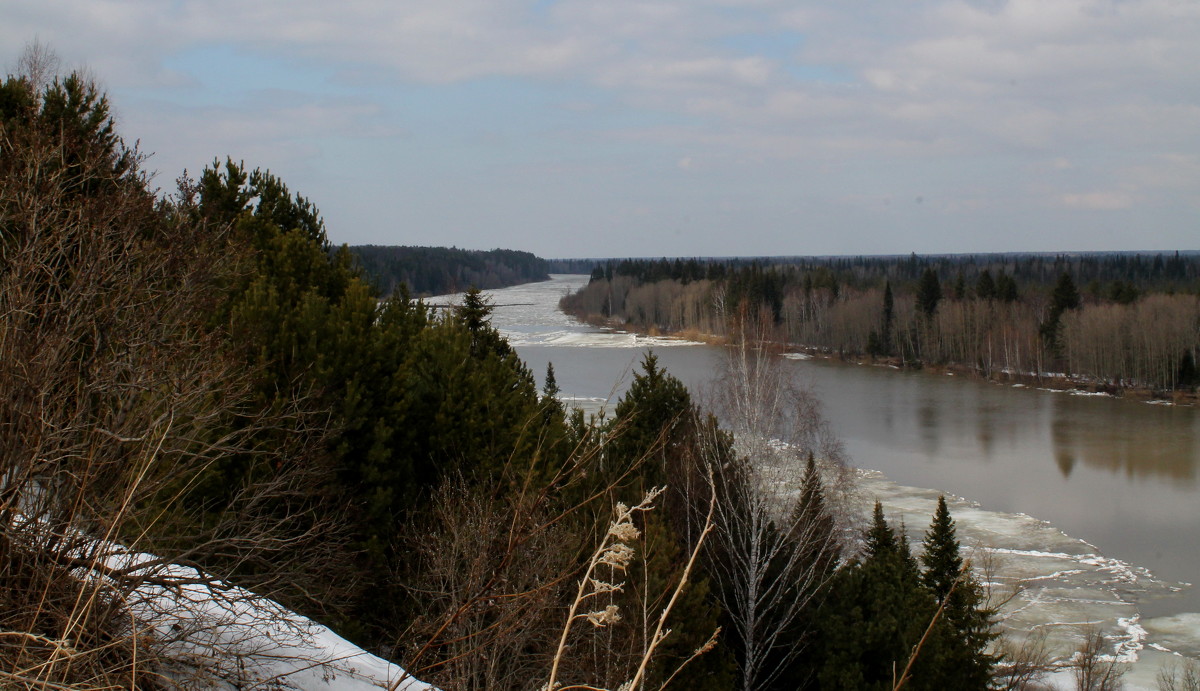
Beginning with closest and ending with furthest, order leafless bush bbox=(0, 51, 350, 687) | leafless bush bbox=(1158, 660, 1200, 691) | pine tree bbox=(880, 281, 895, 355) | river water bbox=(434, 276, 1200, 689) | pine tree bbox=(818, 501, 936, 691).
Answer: leafless bush bbox=(0, 51, 350, 687) < pine tree bbox=(818, 501, 936, 691) < leafless bush bbox=(1158, 660, 1200, 691) < river water bbox=(434, 276, 1200, 689) < pine tree bbox=(880, 281, 895, 355)

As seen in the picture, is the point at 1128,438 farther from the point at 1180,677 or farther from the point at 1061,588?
the point at 1180,677

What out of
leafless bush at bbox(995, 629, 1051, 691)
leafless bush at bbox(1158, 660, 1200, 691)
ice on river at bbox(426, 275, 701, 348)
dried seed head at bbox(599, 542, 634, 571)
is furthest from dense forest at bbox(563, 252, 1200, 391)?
dried seed head at bbox(599, 542, 634, 571)

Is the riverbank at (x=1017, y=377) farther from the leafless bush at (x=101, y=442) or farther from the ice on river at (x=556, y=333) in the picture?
the leafless bush at (x=101, y=442)

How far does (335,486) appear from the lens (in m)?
8.52

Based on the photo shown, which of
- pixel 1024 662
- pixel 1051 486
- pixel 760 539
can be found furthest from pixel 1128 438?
pixel 760 539

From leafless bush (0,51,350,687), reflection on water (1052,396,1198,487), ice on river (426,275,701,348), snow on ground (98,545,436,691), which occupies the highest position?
leafless bush (0,51,350,687)

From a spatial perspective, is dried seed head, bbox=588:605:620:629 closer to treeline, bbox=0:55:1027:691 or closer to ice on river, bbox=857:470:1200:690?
treeline, bbox=0:55:1027:691

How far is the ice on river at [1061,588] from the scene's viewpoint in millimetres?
14000

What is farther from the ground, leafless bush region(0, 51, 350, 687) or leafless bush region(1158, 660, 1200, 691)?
leafless bush region(0, 51, 350, 687)

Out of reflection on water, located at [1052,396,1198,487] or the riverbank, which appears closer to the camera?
reflection on water, located at [1052,396,1198,487]

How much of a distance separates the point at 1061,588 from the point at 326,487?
13.9 meters

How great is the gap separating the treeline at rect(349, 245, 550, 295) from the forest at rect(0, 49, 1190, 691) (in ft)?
14.7

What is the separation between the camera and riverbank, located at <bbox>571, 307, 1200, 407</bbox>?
38662 mm

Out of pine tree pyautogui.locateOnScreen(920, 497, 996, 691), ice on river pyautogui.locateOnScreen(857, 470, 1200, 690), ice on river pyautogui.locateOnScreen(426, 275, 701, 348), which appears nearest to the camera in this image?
pine tree pyautogui.locateOnScreen(920, 497, 996, 691)
